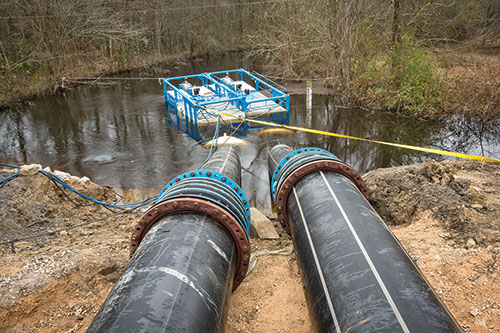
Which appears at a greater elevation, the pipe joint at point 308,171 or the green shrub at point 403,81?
the green shrub at point 403,81

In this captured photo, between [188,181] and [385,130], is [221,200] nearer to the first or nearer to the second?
[188,181]

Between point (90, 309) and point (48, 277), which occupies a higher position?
point (48, 277)

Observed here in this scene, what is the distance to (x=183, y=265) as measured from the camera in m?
1.98

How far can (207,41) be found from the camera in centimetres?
3097

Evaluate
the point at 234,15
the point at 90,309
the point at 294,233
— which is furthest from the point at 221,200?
the point at 234,15

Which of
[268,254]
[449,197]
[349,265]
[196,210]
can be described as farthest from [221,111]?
[349,265]

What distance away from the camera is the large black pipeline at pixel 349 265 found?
177 cm

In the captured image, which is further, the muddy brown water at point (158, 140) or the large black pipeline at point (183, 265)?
the muddy brown water at point (158, 140)

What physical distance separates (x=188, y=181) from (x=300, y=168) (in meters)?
1.13

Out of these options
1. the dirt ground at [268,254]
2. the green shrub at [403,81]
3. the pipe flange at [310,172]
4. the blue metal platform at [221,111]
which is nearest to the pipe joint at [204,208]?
the pipe flange at [310,172]

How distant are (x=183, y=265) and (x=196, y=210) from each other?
0.54 metres

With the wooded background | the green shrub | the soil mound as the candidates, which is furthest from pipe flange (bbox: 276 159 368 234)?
the wooded background

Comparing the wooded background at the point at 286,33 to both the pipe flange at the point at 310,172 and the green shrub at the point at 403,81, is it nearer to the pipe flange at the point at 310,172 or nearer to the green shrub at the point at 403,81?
the green shrub at the point at 403,81

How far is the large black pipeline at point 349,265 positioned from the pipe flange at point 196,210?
0.51 meters
